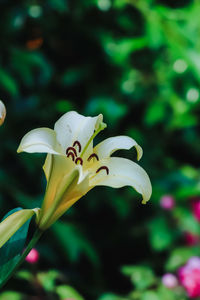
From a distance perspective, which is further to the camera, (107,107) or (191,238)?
(191,238)

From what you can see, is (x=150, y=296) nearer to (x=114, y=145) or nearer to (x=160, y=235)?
(x=160, y=235)

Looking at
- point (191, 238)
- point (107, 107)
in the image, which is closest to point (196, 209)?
point (191, 238)

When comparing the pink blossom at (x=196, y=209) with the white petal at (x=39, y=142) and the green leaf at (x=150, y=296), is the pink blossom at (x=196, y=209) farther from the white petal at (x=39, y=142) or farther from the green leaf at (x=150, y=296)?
the white petal at (x=39, y=142)

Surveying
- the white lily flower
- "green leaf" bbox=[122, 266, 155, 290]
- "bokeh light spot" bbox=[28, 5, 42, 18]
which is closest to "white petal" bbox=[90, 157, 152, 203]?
the white lily flower

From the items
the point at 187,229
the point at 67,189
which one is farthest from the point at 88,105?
the point at 67,189

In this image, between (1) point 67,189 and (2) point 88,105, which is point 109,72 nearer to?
(2) point 88,105

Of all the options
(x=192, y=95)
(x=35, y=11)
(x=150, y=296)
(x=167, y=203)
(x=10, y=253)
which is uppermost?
(x=192, y=95)
